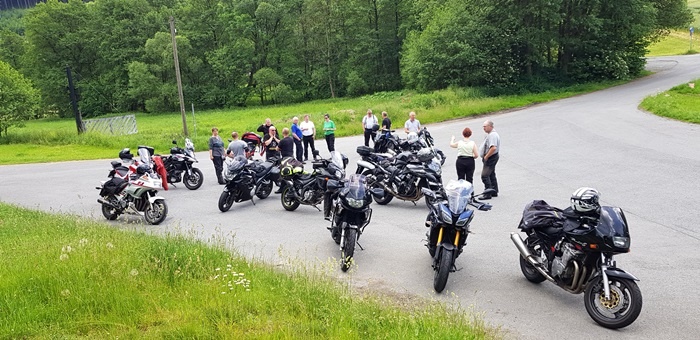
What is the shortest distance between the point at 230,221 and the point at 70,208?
197 inches

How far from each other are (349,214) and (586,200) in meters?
3.64

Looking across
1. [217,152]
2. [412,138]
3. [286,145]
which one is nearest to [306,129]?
[286,145]

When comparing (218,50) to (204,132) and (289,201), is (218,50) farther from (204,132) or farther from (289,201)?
(289,201)

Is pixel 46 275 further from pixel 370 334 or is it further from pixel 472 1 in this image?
pixel 472 1

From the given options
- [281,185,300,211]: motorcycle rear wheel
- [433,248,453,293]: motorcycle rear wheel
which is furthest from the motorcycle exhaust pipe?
[281,185,300,211]: motorcycle rear wheel

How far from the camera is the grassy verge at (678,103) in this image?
780 inches

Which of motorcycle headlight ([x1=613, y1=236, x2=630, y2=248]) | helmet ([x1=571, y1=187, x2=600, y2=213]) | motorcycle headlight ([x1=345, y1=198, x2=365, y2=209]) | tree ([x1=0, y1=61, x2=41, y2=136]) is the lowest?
motorcycle headlight ([x1=345, y1=198, x2=365, y2=209])

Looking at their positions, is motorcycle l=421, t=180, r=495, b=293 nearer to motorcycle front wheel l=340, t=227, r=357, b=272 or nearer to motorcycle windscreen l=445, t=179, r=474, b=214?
motorcycle windscreen l=445, t=179, r=474, b=214

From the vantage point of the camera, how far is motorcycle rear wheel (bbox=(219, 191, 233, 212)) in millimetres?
11273

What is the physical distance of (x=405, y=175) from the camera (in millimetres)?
10883

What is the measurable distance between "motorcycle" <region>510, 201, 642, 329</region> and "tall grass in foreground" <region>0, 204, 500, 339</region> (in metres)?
1.35

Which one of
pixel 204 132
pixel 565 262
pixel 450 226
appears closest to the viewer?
pixel 565 262

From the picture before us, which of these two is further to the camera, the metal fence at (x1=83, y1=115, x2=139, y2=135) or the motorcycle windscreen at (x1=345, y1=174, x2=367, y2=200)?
the metal fence at (x1=83, y1=115, x2=139, y2=135)

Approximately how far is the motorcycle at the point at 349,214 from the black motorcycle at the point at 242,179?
4.01 metres
